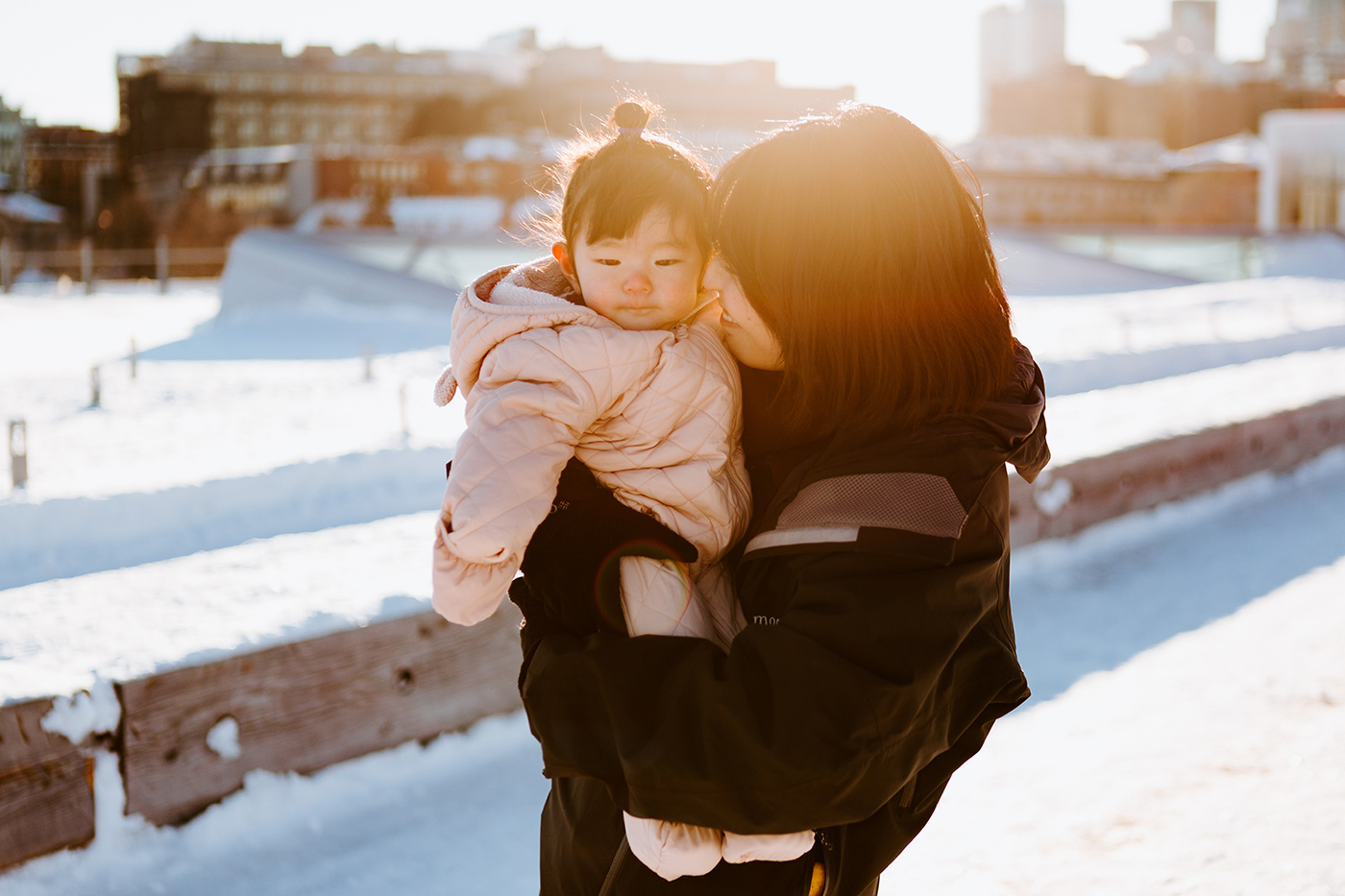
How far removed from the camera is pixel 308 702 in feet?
10.6

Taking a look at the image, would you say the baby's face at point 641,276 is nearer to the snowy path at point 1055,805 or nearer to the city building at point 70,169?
the snowy path at point 1055,805

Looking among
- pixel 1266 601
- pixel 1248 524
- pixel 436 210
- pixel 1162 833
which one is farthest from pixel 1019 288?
pixel 1162 833

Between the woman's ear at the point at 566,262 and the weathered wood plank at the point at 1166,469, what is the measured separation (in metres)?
4.13

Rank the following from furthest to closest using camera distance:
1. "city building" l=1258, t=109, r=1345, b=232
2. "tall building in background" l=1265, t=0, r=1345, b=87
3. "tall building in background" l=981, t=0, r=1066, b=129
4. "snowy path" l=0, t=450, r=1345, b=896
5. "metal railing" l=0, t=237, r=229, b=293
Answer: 1. "tall building in background" l=981, t=0, r=1066, b=129
2. "tall building in background" l=1265, t=0, r=1345, b=87
3. "city building" l=1258, t=109, r=1345, b=232
4. "metal railing" l=0, t=237, r=229, b=293
5. "snowy path" l=0, t=450, r=1345, b=896

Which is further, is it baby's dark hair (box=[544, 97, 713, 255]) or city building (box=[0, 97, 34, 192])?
city building (box=[0, 97, 34, 192])

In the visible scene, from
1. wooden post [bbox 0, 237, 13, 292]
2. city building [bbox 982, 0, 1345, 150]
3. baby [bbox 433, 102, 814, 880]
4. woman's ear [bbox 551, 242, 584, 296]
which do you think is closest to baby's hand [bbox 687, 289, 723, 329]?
baby [bbox 433, 102, 814, 880]

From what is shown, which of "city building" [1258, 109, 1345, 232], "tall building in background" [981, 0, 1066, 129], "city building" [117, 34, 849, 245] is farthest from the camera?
"tall building in background" [981, 0, 1066, 129]

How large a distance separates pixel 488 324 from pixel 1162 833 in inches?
106

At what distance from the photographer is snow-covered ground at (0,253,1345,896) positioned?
3090mm

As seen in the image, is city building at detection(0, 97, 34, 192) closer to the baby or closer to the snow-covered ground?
the snow-covered ground

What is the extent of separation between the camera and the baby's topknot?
1.72 metres

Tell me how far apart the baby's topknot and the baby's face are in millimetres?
153

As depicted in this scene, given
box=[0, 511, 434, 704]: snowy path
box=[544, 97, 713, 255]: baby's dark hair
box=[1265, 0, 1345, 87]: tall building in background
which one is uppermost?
box=[1265, 0, 1345, 87]: tall building in background

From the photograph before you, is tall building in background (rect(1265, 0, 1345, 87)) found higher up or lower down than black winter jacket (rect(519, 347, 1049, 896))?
higher up
